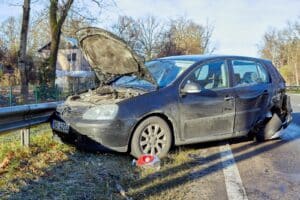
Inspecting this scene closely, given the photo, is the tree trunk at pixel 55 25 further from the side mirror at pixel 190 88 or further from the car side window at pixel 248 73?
the side mirror at pixel 190 88

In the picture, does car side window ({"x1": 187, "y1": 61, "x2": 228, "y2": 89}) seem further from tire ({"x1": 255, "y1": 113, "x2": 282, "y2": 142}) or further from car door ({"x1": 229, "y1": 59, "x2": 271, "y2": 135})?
tire ({"x1": 255, "y1": 113, "x2": 282, "y2": 142})

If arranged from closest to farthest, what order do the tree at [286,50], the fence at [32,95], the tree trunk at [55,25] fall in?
the fence at [32,95] < the tree trunk at [55,25] < the tree at [286,50]

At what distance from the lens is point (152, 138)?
20.1 feet

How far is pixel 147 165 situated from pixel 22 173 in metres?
1.55

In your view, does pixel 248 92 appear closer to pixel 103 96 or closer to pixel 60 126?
pixel 103 96

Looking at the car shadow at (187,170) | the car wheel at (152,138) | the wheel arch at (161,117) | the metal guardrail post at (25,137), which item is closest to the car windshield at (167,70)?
the wheel arch at (161,117)

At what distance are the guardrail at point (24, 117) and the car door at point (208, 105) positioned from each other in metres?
2.29

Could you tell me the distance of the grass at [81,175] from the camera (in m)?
4.32

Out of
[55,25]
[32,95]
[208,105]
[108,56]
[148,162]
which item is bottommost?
[32,95]

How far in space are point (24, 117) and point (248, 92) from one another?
151 inches

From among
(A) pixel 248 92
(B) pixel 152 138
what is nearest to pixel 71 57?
(A) pixel 248 92

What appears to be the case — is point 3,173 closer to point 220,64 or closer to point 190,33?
point 220,64

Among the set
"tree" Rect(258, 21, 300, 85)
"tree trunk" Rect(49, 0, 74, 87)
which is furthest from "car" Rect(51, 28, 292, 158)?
"tree" Rect(258, 21, 300, 85)

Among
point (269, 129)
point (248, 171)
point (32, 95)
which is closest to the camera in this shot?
point (248, 171)
